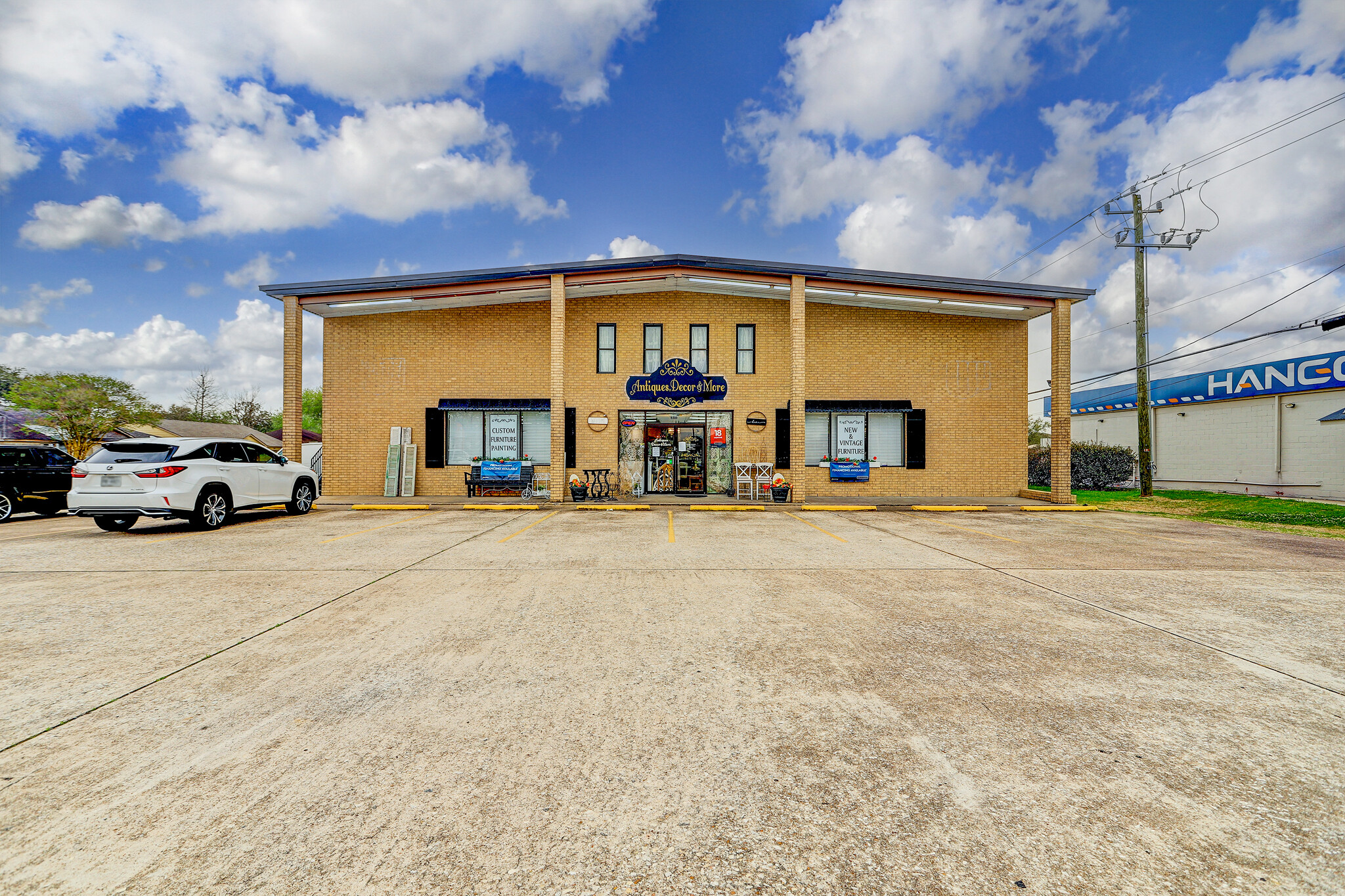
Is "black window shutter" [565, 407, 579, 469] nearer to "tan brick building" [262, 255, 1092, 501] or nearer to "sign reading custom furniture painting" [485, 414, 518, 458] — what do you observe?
"tan brick building" [262, 255, 1092, 501]

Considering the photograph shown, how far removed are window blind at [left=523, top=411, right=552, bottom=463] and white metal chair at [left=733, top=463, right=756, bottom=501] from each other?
5.79m

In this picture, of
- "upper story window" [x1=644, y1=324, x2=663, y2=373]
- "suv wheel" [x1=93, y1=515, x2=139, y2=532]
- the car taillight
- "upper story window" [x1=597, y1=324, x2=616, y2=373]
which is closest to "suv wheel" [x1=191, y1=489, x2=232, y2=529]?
the car taillight

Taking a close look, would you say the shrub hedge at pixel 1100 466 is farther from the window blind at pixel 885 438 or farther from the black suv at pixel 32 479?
the black suv at pixel 32 479

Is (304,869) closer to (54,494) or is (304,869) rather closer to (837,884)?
(837,884)

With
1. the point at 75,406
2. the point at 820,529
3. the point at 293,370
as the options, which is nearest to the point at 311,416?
the point at 75,406

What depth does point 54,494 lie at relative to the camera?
11.8 metres

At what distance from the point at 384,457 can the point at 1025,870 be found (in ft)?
59.3

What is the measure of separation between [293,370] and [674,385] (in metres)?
10.5

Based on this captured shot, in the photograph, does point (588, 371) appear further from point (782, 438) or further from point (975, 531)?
point (975, 531)

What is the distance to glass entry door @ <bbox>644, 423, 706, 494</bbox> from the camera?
1694cm

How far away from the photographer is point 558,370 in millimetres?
14891

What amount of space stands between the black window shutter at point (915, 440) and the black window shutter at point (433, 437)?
14.5 m

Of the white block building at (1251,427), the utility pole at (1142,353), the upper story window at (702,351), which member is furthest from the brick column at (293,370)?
the white block building at (1251,427)

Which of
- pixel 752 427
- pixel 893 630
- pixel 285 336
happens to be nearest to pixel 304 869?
pixel 893 630
